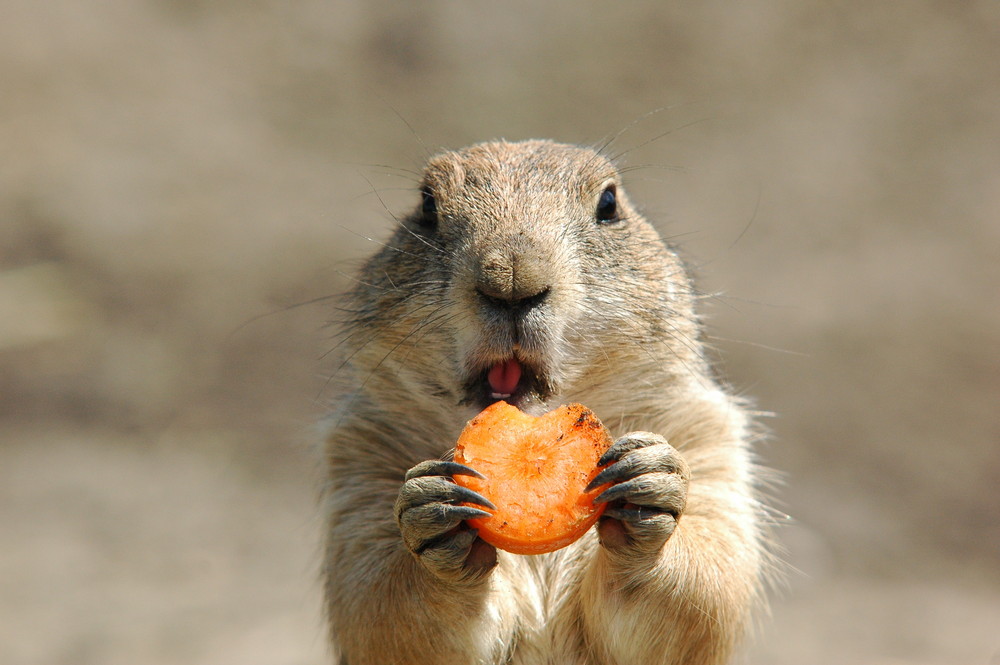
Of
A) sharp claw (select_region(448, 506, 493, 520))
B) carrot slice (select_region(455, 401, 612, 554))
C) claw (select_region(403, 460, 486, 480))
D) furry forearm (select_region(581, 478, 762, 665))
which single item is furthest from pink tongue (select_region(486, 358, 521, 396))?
furry forearm (select_region(581, 478, 762, 665))

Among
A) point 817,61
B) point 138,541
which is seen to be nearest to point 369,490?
point 138,541

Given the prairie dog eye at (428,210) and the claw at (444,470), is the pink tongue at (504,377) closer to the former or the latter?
the claw at (444,470)

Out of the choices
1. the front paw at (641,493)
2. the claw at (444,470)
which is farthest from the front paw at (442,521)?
the front paw at (641,493)

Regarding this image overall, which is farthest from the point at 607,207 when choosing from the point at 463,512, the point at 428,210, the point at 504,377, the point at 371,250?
the point at 371,250

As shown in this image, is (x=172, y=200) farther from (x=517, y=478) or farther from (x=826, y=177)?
(x=517, y=478)

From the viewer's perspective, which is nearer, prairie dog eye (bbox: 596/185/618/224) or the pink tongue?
the pink tongue

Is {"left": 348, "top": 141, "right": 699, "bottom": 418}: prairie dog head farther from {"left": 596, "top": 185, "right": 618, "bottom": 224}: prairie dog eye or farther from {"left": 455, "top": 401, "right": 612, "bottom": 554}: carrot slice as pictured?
{"left": 455, "top": 401, "right": 612, "bottom": 554}: carrot slice

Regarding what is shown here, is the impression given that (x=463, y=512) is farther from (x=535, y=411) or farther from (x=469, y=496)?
(x=535, y=411)
